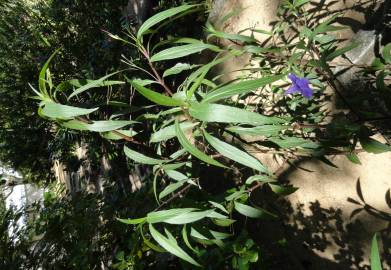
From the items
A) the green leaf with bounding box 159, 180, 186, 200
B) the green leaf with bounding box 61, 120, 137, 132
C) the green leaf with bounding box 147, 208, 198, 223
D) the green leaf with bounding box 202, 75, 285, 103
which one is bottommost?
the green leaf with bounding box 159, 180, 186, 200

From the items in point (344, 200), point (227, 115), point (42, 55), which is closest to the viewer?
point (227, 115)

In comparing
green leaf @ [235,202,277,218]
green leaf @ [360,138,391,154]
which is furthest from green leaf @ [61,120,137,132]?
green leaf @ [360,138,391,154]

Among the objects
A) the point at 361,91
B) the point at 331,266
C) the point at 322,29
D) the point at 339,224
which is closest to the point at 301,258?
the point at 331,266

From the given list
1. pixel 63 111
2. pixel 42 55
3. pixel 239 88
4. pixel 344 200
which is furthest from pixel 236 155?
pixel 42 55

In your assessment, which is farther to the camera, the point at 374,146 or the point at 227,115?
the point at 374,146

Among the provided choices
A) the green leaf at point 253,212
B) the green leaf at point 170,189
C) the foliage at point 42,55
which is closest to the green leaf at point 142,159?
the green leaf at point 170,189

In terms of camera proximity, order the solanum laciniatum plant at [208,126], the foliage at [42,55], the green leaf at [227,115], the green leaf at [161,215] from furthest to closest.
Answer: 1. the foliage at [42,55]
2. the green leaf at [161,215]
3. the solanum laciniatum plant at [208,126]
4. the green leaf at [227,115]

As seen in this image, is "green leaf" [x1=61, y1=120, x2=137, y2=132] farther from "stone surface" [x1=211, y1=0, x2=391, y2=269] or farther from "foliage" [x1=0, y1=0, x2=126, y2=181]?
"foliage" [x1=0, y1=0, x2=126, y2=181]

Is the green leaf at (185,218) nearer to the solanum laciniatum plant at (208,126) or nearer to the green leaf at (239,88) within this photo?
the solanum laciniatum plant at (208,126)

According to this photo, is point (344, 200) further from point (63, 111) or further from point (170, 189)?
point (63, 111)

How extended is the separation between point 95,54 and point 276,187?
2.34 m

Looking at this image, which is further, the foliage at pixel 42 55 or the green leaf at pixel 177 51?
the foliage at pixel 42 55

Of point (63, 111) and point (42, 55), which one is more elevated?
point (63, 111)

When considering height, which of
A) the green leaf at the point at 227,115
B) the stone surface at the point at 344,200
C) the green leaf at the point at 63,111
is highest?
the green leaf at the point at 227,115
